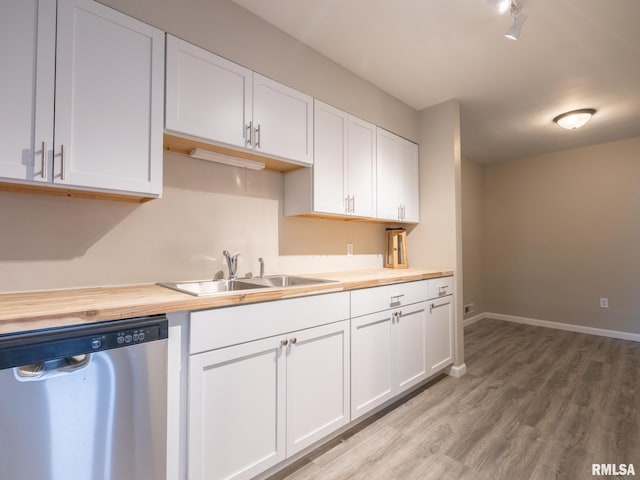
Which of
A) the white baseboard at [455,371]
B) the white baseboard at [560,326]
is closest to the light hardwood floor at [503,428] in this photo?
the white baseboard at [455,371]

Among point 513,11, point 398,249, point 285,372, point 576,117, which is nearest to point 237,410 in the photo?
point 285,372

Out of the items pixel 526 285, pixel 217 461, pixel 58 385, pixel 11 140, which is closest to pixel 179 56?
pixel 11 140

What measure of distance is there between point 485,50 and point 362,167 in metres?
1.17

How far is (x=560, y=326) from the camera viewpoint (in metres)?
4.39

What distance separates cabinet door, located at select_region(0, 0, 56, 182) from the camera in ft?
3.73

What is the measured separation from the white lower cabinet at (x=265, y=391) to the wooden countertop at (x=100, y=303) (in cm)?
6

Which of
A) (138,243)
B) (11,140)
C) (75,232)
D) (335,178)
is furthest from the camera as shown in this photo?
(335,178)

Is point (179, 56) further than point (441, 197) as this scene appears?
No

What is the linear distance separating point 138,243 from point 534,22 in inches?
105

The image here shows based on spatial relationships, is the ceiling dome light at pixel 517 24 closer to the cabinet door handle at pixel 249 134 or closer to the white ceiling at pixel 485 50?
the white ceiling at pixel 485 50

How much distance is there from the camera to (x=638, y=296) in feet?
12.7

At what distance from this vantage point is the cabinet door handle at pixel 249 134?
178 centimetres

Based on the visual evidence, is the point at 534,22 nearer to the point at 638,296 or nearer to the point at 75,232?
the point at 75,232

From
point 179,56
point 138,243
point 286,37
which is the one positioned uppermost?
point 286,37
